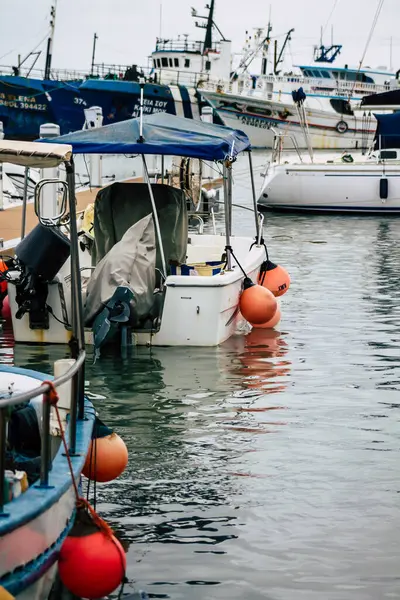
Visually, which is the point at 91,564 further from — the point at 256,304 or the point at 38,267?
the point at 256,304

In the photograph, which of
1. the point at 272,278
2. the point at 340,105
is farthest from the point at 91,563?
the point at 340,105

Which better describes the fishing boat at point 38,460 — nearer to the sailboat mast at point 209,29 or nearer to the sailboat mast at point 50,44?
the sailboat mast at point 50,44

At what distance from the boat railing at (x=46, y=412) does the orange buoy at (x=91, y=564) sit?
0.34m

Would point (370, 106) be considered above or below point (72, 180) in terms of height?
above

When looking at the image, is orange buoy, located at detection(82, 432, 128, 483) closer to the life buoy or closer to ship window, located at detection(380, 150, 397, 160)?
ship window, located at detection(380, 150, 397, 160)

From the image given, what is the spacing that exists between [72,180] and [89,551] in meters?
2.15

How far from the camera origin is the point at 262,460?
8570mm

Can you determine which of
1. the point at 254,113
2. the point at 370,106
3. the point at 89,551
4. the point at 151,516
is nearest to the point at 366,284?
the point at 151,516

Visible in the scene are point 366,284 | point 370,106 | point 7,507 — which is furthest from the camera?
point 370,106

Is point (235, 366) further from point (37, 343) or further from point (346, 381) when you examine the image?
point (37, 343)

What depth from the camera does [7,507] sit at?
5227 millimetres

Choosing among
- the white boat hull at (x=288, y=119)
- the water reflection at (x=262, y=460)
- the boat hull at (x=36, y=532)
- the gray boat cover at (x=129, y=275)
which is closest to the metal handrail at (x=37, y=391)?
the boat hull at (x=36, y=532)

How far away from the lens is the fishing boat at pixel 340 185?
1204 inches

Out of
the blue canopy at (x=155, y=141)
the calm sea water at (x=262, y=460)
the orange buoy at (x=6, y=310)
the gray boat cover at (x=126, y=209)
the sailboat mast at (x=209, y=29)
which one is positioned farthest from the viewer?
the sailboat mast at (x=209, y=29)
